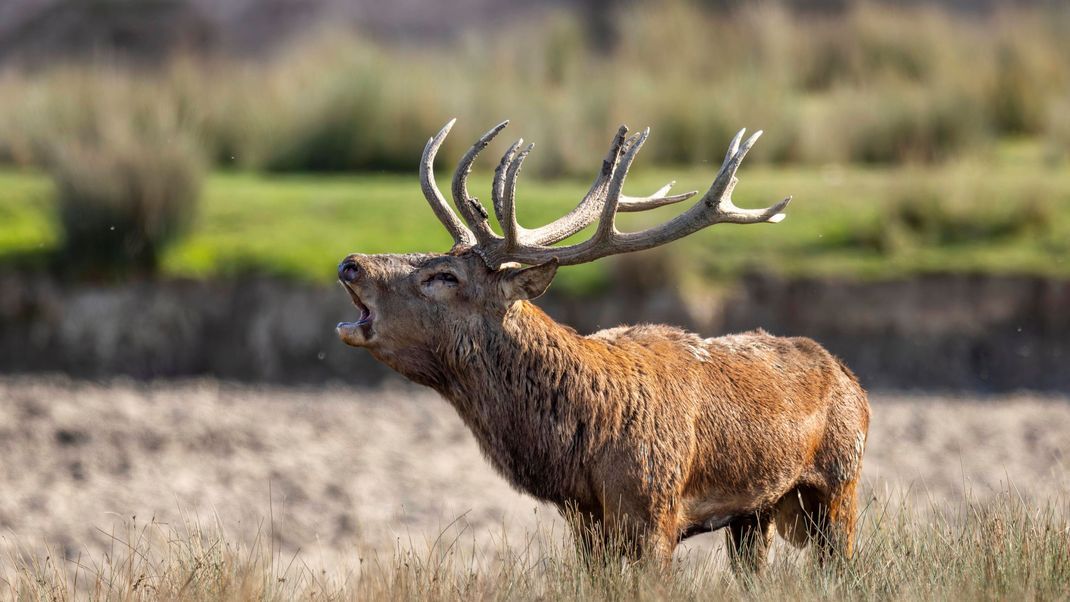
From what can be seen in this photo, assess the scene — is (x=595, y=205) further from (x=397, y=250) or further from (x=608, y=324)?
(x=397, y=250)

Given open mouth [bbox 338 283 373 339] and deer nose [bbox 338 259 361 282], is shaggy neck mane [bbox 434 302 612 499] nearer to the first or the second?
open mouth [bbox 338 283 373 339]

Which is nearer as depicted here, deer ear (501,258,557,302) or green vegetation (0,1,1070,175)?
deer ear (501,258,557,302)

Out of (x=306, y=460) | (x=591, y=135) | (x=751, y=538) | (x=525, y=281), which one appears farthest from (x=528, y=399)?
(x=591, y=135)

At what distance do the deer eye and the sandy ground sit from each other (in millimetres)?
3774

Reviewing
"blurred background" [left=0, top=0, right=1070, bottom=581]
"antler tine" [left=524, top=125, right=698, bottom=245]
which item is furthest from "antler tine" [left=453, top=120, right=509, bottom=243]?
"blurred background" [left=0, top=0, right=1070, bottom=581]

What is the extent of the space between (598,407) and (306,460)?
5.54 meters

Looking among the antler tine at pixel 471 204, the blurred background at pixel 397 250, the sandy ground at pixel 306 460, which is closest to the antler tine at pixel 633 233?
the antler tine at pixel 471 204

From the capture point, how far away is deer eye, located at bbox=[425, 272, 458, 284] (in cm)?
708

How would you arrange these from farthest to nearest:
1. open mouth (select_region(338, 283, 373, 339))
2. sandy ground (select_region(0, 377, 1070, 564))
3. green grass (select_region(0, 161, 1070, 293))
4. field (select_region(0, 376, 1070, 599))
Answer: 1. green grass (select_region(0, 161, 1070, 293))
2. sandy ground (select_region(0, 377, 1070, 564))
3. field (select_region(0, 376, 1070, 599))
4. open mouth (select_region(338, 283, 373, 339))

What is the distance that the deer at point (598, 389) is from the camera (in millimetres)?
6941

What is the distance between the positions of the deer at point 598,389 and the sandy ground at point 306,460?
11.3ft

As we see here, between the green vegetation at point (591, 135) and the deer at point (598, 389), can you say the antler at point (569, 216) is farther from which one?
the green vegetation at point (591, 135)

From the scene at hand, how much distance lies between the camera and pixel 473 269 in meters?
7.15

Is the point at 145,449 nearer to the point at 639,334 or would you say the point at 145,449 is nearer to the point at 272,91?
the point at 639,334
